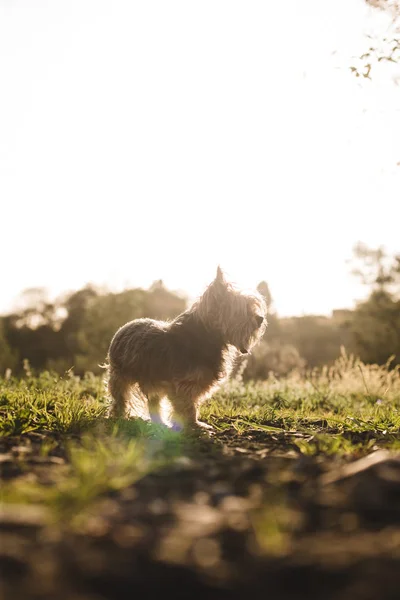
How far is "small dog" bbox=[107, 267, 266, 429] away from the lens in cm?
662

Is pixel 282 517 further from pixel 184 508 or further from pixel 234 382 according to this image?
pixel 234 382

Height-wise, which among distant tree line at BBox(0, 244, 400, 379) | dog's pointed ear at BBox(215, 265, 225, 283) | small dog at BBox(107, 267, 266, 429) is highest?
dog's pointed ear at BBox(215, 265, 225, 283)

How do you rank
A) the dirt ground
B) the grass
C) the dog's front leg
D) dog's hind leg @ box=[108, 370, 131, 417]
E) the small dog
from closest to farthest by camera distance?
the dirt ground → the grass → the dog's front leg → the small dog → dog's hind leg @ box=[108, 370, 131, 417]

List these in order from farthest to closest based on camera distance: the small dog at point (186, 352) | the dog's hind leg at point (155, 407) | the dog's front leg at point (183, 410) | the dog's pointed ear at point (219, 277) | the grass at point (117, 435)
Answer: the dog's hind leg at point (155, 407)
the dog's pointed ear at point (219, 277)
the small dog at point (186, 352)
the dog's front leg at point (183, 410)
the grass at point (117, 435)

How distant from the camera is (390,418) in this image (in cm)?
664

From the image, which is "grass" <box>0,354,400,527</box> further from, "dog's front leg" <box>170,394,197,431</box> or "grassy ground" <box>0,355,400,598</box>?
"dog's front leg" <box>170,394,197,431</box>

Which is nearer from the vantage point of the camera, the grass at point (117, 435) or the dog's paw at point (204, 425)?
the grass at point (117, 435)

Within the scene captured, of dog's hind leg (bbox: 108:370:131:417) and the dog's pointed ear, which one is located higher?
the dog's pointed ear

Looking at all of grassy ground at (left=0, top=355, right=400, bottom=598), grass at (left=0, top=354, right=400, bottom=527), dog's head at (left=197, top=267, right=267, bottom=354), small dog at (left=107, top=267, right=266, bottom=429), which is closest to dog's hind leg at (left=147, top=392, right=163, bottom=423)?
small dog at (left=107, top=267, right=266, bottom=429)

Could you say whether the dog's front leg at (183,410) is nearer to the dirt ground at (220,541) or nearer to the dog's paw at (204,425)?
the dog's paw at (204,425)

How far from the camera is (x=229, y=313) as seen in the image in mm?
6957

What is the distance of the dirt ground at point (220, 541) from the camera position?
65.7 inches

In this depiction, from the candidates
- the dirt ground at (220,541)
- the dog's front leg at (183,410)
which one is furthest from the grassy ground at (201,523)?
the dog's front leg at (183,410)

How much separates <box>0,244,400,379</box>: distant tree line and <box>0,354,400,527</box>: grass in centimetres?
2853
